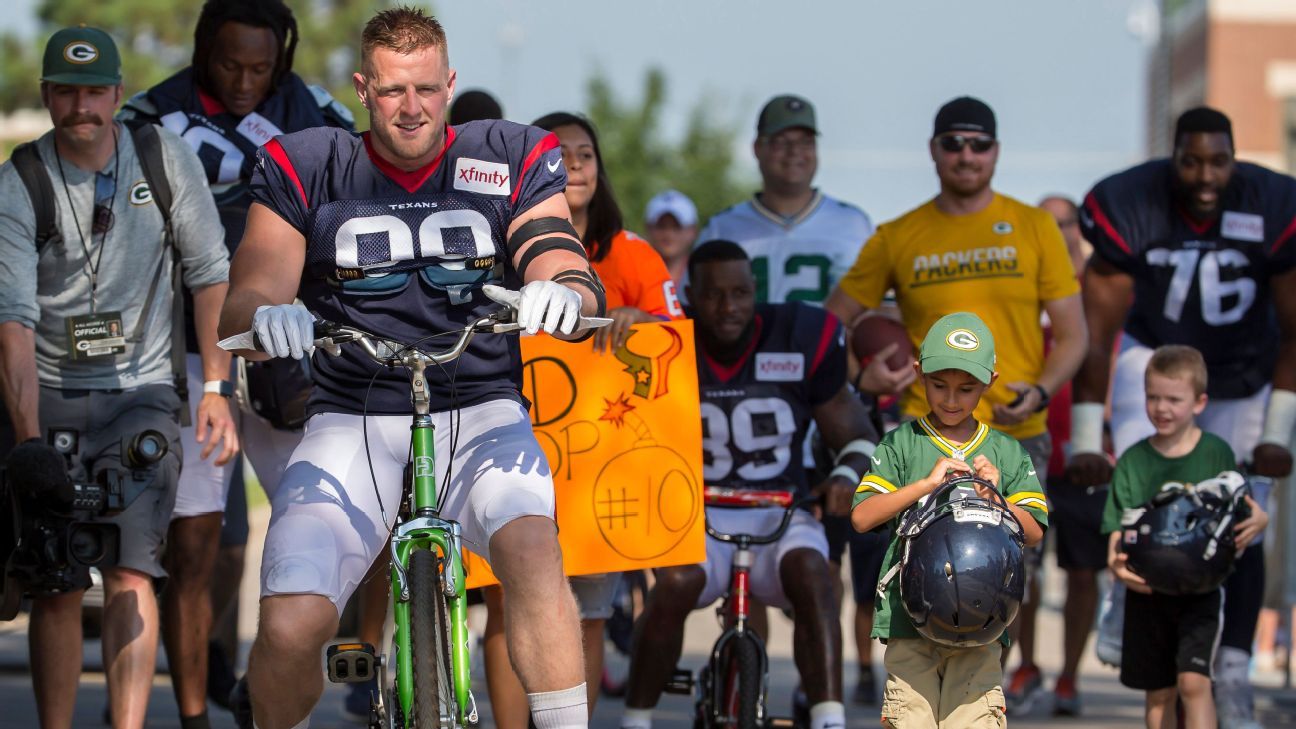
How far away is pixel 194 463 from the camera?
8.32 meters

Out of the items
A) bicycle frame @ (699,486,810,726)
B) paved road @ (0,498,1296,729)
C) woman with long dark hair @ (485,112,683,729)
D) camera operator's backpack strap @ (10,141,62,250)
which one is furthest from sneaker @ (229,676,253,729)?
camera operator's backpack strap @ (10,141,62,250)

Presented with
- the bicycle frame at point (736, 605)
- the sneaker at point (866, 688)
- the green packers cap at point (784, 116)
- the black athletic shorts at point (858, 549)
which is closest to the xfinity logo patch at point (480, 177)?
the bicycle frame at point (736, 605)

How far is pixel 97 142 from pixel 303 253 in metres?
1.76

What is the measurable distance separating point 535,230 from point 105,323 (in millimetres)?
2196

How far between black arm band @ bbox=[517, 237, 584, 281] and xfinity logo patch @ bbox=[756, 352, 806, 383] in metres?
2.73

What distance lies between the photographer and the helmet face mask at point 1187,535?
26.2 feet

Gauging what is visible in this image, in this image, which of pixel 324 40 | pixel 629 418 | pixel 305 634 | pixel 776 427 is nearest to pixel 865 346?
pixel 776 427

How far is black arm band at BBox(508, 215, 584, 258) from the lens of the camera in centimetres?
623

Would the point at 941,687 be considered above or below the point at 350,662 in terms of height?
below

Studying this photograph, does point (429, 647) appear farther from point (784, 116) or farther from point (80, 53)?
point (784, 116)

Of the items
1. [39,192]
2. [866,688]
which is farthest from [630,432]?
[866,688]

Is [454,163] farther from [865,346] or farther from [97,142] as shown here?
[865,346]

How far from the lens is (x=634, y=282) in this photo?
856 centimetres

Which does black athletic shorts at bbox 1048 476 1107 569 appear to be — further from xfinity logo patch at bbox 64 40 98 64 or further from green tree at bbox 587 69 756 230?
green tree at bbox 587 69 756 230
